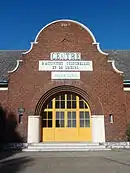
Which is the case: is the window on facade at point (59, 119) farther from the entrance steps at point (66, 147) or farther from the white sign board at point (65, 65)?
the white sign board at point (65, 65)

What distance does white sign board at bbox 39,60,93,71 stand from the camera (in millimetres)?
17219

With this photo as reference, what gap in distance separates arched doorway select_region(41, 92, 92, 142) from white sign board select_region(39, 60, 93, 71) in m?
1.78

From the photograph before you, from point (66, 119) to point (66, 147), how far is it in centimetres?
245

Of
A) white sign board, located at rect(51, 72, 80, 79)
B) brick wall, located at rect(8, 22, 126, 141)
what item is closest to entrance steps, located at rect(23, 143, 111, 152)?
brick wall, located at rect(8, 22, 126, 141)

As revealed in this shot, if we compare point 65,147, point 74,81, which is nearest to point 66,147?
point 65,147

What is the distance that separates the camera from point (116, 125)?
16.5 m

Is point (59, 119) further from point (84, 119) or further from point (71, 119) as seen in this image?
point (84, 119)

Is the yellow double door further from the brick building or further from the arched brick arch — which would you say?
the arched brick arch

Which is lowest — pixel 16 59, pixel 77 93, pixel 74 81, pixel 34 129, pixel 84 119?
pixel 34 129

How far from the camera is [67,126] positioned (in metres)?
17.1

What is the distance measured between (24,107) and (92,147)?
5.19m

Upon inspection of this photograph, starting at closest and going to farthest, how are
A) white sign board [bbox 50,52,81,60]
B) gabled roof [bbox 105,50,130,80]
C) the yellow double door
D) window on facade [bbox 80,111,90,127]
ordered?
the yellow double door → window on facade [bbox 80,111,90,127] → white sign board [bbox 50,52,81,60] → gabled roof [bbox 105,50,130,80]

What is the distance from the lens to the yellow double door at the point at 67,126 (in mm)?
16984

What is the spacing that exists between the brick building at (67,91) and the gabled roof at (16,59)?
0.85 meters
